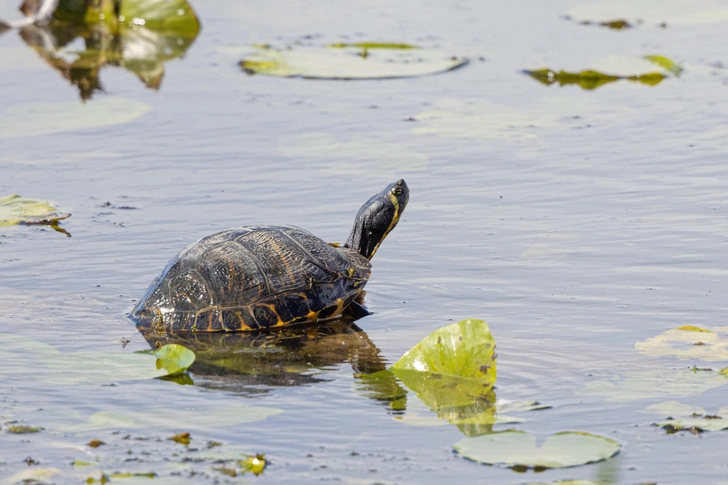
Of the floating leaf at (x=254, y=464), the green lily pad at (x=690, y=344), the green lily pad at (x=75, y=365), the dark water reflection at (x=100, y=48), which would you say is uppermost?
the dark water reflection at (x=100, y=48)

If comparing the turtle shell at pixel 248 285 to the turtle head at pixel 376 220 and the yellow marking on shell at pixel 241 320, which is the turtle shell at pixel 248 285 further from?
the turtle head at pixel 376 220

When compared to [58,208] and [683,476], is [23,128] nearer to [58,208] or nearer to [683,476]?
[58,208]

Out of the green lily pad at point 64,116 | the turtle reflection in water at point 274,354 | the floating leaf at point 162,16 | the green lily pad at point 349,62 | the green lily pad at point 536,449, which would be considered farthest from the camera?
the floating leaf at point 162,16

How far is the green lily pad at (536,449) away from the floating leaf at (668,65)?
271 inches

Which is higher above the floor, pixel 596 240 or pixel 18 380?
pixel 596 240

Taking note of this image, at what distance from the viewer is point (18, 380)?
4160mm

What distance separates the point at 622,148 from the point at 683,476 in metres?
4.67

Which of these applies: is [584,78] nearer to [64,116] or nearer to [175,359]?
[64,116]

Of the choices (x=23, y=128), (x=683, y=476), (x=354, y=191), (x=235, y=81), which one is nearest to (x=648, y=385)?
(x=683, y=476)

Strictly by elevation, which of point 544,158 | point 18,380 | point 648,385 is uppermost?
point 544,158

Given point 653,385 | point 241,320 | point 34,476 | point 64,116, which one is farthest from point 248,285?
point 64,116

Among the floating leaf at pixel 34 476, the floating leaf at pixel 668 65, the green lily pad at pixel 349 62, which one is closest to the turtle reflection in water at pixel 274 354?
the floating leaf at pixel 34 476

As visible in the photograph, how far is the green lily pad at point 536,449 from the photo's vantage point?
328cm

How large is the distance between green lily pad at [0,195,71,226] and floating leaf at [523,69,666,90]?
5.06m
